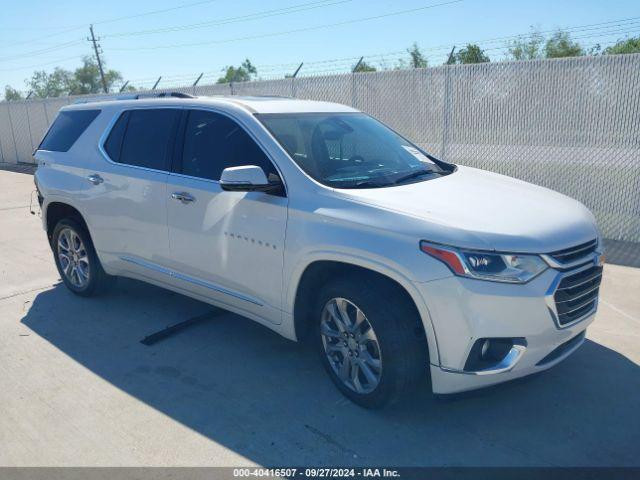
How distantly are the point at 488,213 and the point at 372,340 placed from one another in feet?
3.26

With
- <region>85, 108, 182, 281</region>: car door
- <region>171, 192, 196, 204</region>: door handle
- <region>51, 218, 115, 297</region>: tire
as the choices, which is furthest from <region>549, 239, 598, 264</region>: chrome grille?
<region>51, 218, 115, 297</region>: tire

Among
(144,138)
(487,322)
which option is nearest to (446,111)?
(144,138)

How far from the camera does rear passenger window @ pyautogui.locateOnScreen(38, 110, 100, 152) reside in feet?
17.6

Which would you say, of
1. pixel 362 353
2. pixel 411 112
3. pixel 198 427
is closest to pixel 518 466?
pixel 362 353

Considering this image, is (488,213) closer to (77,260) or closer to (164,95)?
(164,95)

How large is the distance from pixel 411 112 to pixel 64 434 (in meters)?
7.35

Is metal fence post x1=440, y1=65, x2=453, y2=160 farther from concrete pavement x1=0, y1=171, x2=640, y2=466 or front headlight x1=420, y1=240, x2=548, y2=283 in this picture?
front headlight x1=420, y1=240, x2=548, y2=283

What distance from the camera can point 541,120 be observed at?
7.78m

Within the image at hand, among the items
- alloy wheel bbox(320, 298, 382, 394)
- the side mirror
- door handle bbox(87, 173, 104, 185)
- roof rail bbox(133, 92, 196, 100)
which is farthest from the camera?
door handle bbox(87, 173, 104, 185)

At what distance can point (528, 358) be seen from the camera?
9.90 feet

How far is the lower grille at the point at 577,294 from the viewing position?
10.1 ft

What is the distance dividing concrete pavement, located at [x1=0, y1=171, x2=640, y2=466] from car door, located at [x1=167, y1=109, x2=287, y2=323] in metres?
0.52

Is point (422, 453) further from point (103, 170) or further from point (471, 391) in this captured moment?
point (103, 170)

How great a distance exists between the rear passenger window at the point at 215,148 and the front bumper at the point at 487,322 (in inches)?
60.1
